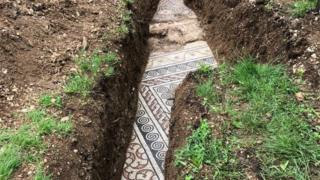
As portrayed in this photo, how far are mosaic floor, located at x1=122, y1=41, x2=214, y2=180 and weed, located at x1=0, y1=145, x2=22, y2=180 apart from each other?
3.64 ft

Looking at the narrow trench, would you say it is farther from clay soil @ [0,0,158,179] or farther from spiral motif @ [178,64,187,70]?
clay soil @ [0,0,158,179]

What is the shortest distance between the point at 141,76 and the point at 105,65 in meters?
0.94

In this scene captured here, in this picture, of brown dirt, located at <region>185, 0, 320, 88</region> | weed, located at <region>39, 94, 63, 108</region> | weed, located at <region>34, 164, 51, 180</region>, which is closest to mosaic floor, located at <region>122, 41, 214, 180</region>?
brown dirt, located at <region>185, 0, 320, 88</region>

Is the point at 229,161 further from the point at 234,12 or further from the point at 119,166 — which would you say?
the point at 234,12

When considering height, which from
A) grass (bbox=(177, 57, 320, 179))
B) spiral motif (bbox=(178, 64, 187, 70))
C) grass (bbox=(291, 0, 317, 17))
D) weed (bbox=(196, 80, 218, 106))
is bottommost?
spiral motif (bbox=(178, 64, 187, 70))

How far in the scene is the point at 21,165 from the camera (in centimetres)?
291

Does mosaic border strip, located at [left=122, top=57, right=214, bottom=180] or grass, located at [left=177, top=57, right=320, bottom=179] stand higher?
grass, located at [left=177, top=57, right=320, bottom=179]

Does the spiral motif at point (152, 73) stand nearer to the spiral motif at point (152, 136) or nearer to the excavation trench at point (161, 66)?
the excavation trench at point (161, 66)

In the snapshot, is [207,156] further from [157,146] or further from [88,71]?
[88,71]

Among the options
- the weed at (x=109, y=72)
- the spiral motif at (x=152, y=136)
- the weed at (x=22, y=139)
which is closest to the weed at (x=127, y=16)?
the weed at (x=109, y=72)

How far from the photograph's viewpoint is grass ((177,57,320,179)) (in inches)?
121

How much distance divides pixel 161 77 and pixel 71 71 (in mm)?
1387

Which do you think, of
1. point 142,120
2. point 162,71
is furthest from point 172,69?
point 142,120

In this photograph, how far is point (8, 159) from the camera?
2871 mm
